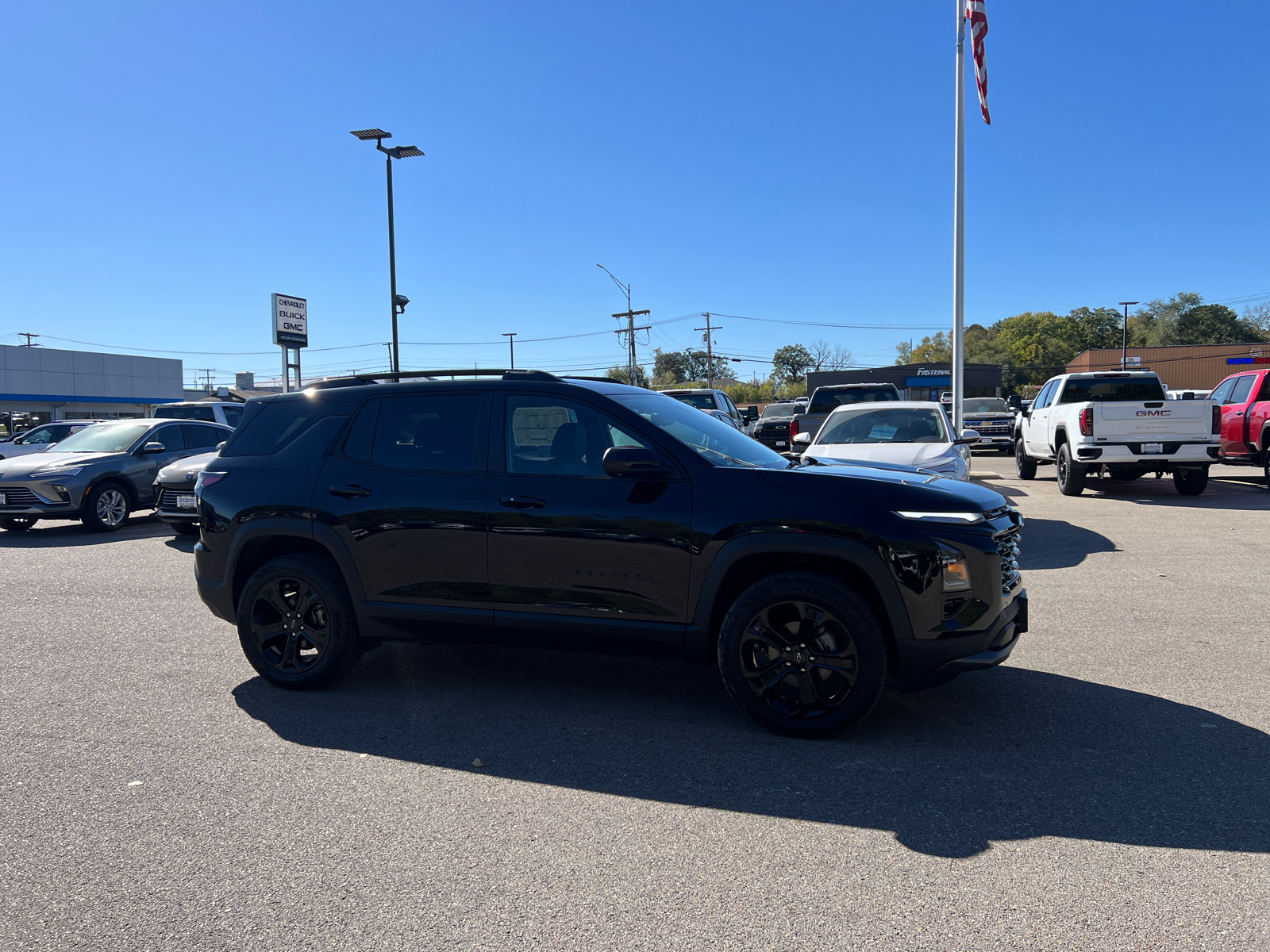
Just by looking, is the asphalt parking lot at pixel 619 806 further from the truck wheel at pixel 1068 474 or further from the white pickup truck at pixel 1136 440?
the truck wheel at pixel 1068 474

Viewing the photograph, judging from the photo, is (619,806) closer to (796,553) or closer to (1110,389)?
(796,553)

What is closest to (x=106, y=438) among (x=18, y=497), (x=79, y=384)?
(x=18, y=497)

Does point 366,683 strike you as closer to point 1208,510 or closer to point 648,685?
point 648,685

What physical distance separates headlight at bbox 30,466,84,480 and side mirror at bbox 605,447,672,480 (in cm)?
1115

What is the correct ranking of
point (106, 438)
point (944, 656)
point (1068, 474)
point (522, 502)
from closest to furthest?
point (944, 656) < point (522, 502) < point (106, 438) < point (1068, 474)

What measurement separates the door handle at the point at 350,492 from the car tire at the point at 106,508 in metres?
9.54

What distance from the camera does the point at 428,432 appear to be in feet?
16.5

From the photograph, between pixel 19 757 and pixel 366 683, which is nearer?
pixel 19 757

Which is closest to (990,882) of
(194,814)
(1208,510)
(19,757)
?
(194,814)

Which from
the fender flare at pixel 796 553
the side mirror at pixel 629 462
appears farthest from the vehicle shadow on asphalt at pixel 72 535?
the fender flare at pixel 796 553

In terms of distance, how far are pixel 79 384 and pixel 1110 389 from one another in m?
58.0

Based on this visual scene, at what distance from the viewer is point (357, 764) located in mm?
4121

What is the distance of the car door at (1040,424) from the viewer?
626 inches

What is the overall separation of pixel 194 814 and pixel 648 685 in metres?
2.44
